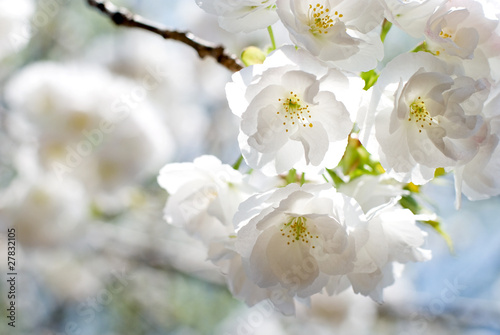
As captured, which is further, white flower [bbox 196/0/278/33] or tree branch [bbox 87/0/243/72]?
tree branch [bbox 87/0/243/72]

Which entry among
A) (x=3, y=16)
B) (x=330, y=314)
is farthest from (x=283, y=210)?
(x=330, y=314)

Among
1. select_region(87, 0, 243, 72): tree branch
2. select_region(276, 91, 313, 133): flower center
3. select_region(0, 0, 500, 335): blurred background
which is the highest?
select_region(276, 91, 313, 133): flower center

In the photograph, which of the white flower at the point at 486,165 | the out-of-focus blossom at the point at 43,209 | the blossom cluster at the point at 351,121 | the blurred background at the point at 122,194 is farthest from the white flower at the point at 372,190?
the out-of-focus blossom at the point at 43,209

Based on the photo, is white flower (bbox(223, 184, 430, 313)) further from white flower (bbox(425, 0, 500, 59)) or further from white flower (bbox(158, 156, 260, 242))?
white flower (bbox(425, 0, 500, 59))

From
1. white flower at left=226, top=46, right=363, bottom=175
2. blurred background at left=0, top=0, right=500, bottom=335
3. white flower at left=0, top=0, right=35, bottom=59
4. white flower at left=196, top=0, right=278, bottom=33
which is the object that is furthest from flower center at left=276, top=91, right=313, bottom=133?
white flower at left=0, top=0, right=35, bottom=59

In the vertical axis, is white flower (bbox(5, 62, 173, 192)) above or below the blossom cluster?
below

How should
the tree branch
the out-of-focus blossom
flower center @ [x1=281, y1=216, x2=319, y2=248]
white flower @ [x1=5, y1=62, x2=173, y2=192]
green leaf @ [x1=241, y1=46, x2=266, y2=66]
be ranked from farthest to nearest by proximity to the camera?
1. the out-of-focus blossom
2. white flower @ [x1=5, y1=62, x2=173, y2=192]
3. the tree branch
4. green leaf @ [x1=241, y1=46, x2=266, y2=66]
5. flower center @ [x1=281, y1=216, x2=319, y2=248]

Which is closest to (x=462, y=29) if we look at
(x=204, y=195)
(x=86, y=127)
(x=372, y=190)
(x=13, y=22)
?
(x=372, y=190)
